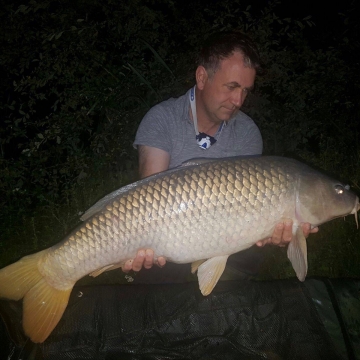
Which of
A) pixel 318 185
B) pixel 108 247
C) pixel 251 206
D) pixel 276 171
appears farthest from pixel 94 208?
pixel 318 185

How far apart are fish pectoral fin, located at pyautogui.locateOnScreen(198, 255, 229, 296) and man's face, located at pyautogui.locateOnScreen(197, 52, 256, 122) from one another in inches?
30.9

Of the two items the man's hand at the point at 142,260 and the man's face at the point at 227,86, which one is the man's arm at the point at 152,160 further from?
the man's hand at the point at 142,260

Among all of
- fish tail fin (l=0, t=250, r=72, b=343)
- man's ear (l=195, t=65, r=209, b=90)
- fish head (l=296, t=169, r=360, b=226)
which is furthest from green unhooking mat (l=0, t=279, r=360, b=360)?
man's ear (l=195, t=65, r=209, b=90)

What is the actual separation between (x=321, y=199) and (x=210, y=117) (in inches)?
29.8

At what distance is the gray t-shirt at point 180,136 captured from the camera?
222 centimetres

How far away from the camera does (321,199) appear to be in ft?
5.69

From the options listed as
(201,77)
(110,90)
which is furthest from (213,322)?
(110,90)

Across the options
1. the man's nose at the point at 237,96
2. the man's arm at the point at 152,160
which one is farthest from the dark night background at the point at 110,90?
the man's nose at the point at 237,96

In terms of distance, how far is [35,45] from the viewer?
3.30 meters

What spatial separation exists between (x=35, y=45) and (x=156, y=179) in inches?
88.1

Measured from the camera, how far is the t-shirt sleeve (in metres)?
2.19

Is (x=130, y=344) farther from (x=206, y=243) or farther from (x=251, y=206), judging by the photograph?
(x=251, y=206)

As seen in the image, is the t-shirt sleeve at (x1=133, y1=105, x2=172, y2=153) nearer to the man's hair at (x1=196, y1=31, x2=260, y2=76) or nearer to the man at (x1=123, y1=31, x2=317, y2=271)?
the man at (x1=123, y1=31, x2=317, y2=271)

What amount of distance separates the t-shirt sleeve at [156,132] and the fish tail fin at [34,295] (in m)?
0.83
